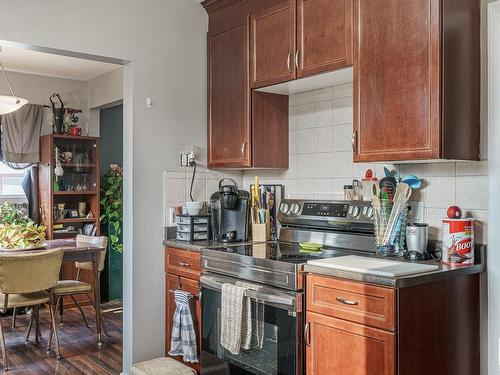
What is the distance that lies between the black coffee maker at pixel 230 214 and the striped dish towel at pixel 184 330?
17.6 inches

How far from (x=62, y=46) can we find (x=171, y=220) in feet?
4.03

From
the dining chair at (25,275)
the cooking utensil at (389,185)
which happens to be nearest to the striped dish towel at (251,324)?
the cooking utensil at (389,185)

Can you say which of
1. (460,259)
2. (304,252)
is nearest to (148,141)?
(304,252)

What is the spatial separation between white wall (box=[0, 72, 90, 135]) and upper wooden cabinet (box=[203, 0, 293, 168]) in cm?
293

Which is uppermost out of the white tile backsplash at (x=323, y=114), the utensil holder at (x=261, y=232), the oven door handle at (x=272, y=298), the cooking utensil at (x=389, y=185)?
the white tile backsplash at (x=323, y=114)

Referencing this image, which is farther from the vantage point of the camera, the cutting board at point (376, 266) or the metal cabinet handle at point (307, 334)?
the metal cabinet handle at point (307, 334)

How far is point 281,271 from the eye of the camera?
2285 mm

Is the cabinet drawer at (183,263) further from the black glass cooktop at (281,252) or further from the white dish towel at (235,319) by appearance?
the white dish towel at (235,319)

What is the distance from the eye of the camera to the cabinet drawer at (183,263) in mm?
2945

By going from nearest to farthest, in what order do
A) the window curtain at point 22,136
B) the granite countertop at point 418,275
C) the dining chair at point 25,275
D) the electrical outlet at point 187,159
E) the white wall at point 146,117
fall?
the granite countertop at point 418,275 < the white wall at point 146,117 < the electrical outlet at point 187,159 < the dining chair at point 25,275 < the window curtain at point 22,136

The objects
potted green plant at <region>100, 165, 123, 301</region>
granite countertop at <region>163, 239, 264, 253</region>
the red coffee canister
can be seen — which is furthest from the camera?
potted green plant at <region>100, 165, 123, 301</region>

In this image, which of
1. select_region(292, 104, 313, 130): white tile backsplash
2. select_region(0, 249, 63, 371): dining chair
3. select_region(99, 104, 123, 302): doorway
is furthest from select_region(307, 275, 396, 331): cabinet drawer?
select_region(99, 104, 123, 302): doorway

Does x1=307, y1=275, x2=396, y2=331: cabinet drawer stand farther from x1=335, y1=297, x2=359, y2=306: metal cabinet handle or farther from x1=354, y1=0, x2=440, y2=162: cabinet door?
x1=354, y1=0, x2=440, y2=162: cabinet door

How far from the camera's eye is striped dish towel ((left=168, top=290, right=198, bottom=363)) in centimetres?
294
